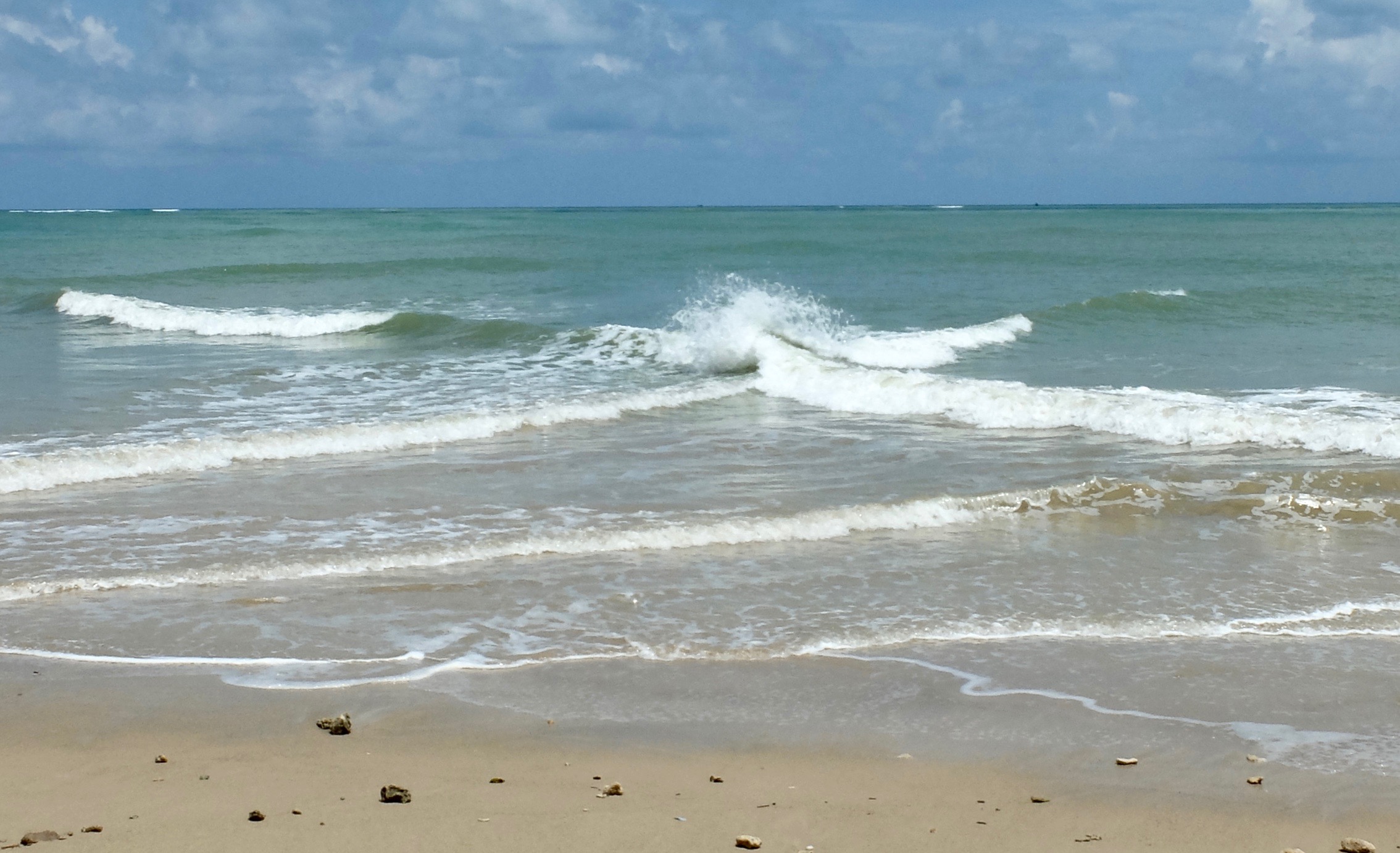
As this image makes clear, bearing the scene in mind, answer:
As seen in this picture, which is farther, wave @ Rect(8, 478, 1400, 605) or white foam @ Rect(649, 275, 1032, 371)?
white foam @ Rect(649, 275, 1032, 371)

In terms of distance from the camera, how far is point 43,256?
49.2 m

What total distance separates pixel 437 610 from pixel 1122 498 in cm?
564

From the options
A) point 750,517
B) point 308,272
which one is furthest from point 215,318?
point 750,517

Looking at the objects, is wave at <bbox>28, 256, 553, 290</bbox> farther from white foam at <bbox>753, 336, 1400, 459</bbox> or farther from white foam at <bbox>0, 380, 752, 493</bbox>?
white foam at <bbox>0, 380, 752, 493</bbox>

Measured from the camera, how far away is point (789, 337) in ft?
65.1

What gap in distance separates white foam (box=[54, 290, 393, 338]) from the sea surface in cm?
58

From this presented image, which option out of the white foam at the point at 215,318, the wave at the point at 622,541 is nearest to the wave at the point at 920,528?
the wave at the point at 622,541

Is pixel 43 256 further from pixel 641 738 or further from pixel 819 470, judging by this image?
pixel 641 738

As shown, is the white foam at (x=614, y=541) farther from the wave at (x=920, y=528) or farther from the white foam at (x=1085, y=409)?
the white foam at (x=1085, y=409)

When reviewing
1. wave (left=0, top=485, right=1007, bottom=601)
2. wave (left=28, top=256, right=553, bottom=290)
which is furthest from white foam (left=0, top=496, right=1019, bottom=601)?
wave (left=28, top=256, right=553, bottom=290)

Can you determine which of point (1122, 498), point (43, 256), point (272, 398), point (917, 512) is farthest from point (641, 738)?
point (43, 256)

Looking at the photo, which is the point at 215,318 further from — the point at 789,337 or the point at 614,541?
the point at 614,541

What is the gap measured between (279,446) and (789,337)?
1016 centimetres

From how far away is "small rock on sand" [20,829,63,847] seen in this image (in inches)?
153
